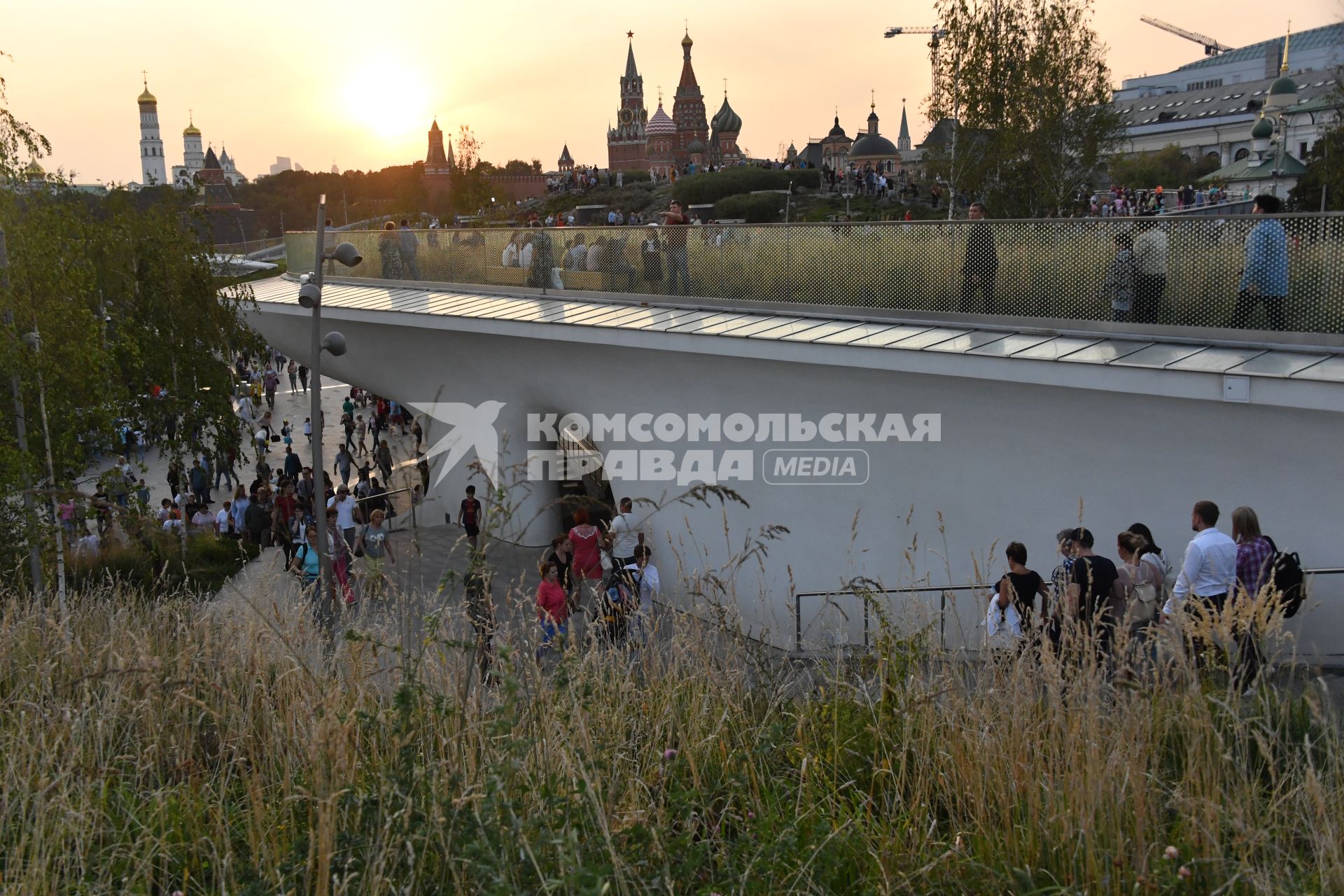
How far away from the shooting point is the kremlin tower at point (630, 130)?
138250 mm

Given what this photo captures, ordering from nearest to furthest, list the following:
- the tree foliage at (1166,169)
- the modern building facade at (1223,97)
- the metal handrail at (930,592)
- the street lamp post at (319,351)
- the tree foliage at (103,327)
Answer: the metal handrail at (930,592) < the tree foliage at (103,327) < the street lamp post at (319,351) < the tree foliage at (1166,169) < the modern building facade at (1223,97)

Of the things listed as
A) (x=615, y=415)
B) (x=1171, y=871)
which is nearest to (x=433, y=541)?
(x=615, y=415)

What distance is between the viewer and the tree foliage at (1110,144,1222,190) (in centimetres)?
6166

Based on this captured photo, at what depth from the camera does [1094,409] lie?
9.41m

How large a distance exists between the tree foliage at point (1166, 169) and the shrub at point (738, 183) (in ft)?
58.1

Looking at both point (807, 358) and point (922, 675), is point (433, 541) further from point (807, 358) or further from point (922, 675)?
point (922, 675)

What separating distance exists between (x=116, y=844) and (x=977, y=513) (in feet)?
27.9

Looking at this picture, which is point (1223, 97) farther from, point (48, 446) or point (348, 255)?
point (48, 446)

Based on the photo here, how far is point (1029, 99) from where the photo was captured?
2344 cm

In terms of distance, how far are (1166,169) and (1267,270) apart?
78.1m

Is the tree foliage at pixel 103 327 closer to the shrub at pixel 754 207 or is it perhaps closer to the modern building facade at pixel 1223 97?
the shrub at pixel 754 207

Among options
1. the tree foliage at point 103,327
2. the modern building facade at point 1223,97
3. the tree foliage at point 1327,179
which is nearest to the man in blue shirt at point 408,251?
the tree foliage at point 103,327

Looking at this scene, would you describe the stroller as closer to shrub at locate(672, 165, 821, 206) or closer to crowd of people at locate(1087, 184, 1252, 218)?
crowd of people at locate(1087, 184, 1252, 218)

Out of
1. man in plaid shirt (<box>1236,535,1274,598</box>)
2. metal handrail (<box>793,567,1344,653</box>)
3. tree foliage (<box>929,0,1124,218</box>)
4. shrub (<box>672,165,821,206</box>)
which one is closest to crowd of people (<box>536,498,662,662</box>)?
metal handrail (<box>793,567,1344,653</box>)
